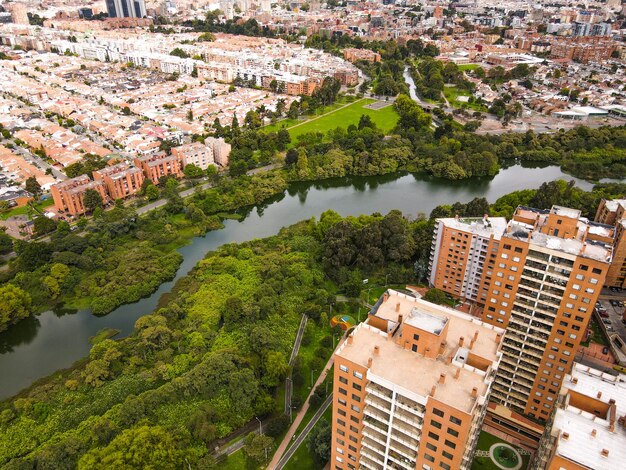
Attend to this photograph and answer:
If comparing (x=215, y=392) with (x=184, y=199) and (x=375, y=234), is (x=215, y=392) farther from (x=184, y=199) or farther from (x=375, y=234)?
(x=184, y=199)

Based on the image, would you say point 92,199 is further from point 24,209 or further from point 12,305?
point 12,305

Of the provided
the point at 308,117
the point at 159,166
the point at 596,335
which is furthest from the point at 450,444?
the point at 308,117

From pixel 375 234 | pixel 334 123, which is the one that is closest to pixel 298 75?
pixel 334 123

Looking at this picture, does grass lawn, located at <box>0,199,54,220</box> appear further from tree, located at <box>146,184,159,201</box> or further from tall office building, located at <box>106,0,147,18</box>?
tall office building, located at <box>106,0,147,18</box>

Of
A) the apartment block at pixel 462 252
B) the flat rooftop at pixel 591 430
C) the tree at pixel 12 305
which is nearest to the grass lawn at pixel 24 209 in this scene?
the tree at pixel 12 305

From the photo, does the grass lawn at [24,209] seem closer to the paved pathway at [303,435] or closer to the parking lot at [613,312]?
the paved pathway at [303,435]

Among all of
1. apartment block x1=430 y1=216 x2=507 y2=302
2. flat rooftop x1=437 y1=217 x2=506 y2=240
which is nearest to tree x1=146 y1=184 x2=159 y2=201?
apartment block x1=430 y1=216 x2=507 y2=302
